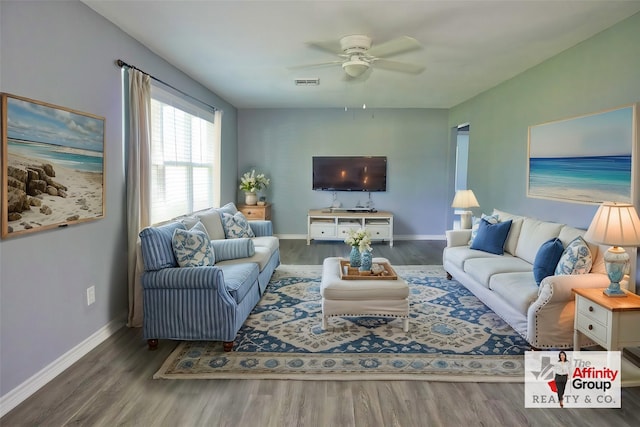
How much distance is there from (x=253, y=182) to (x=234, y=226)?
2652 millimetres

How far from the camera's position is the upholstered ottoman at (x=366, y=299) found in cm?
338

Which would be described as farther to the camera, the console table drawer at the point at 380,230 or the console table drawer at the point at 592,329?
the console table drawer at the point at 380,230

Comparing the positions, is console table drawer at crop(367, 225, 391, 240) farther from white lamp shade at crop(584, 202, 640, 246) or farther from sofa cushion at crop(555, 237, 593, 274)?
white lamp shade at crop(584, 202, 640, 246)

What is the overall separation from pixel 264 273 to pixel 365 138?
14.2 feet

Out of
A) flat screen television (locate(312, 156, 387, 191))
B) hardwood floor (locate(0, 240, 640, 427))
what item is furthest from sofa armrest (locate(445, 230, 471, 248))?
flat screen television (locate(312, 156, 387, 191))

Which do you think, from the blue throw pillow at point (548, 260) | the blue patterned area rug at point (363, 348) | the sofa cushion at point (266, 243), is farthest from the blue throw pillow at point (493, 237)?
the sofa cushion at point (266, 243)

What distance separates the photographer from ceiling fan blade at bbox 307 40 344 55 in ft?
12.4

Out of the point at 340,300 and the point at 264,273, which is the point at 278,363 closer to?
the point at 340,300

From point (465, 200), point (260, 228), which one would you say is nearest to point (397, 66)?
point (465, 200)

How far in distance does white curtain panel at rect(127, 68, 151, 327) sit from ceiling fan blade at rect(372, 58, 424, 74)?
2.41 metres

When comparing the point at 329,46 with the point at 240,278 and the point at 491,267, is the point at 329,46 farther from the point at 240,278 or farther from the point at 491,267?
the point at 491,267

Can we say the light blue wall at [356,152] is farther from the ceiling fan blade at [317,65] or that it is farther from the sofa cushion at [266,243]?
the ceiling fan blade at [317,65]

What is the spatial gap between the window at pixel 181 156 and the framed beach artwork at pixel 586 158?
4.21 m

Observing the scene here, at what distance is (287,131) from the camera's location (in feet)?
25.8
